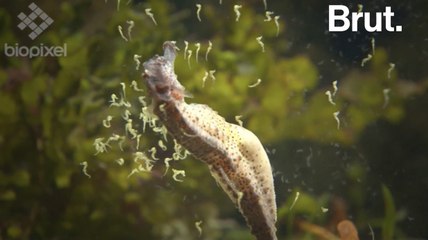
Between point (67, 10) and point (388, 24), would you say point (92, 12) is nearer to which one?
point (67, 10)

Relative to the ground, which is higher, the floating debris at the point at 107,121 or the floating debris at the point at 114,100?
the floating debris at the point at 114,100

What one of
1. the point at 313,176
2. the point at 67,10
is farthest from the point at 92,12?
the point at 313,176

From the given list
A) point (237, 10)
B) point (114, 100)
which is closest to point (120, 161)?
point (114, 100)

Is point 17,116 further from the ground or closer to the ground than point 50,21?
closer to the ground

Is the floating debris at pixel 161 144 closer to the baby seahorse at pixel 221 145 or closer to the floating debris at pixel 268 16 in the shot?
the baby seahorse at pixel 221 145

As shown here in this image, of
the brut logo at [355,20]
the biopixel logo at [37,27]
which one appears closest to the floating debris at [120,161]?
the biopixel logo at [37,27]

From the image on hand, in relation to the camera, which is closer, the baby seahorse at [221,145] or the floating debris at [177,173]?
the baby seahorse at [221,145]

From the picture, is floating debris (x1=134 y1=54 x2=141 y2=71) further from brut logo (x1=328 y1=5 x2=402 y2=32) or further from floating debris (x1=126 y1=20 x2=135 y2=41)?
brut logo (x1=328 y1=5 x2=402 y2=32)
